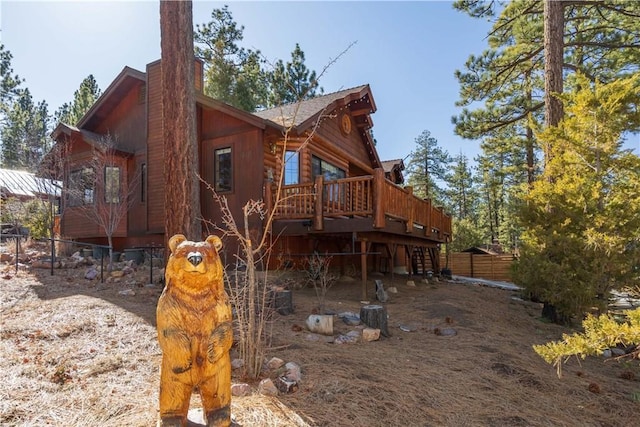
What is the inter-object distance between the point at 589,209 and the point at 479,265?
501 inches

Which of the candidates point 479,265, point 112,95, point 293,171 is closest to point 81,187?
point 112,95

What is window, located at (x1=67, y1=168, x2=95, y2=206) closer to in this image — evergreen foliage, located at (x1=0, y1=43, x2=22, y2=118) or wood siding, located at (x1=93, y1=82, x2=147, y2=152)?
wood siding, located at (x1=93, y1=82, x2=147, y2=152)

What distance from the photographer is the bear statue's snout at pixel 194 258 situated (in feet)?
7.72

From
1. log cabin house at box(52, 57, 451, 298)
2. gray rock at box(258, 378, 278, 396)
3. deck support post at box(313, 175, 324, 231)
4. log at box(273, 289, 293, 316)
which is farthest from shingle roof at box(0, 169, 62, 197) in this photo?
gray rock at box(258, 378, 278, 396)

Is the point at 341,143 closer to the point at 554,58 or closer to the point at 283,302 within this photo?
the point at 554,58

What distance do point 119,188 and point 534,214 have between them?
11.2m

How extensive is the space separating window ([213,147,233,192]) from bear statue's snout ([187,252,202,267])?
794 centimetres

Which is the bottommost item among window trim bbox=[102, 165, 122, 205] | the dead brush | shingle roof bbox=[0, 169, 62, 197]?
the dead brush

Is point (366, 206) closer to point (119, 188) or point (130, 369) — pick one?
point (130, 369)

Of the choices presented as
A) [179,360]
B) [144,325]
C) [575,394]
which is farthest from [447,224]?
[179,360]

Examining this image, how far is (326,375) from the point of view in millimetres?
3709

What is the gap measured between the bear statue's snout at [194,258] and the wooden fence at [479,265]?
1779 centimetres

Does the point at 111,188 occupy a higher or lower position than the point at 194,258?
higher

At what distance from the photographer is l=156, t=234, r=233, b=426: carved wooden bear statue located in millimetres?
2445
